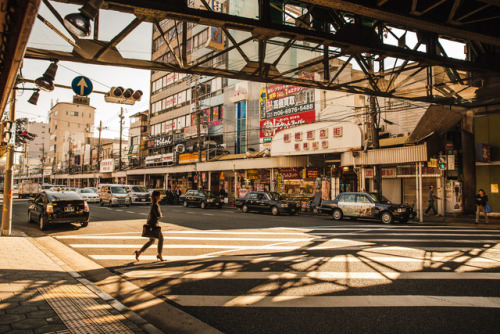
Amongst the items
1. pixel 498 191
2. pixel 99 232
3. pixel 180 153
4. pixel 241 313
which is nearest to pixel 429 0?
pixel 241 313

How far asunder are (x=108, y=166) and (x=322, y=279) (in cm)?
5340

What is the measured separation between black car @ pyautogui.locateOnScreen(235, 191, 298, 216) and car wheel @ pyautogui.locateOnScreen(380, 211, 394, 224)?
6.34 m

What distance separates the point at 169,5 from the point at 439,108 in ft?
51.6

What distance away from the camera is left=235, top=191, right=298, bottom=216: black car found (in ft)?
67.6

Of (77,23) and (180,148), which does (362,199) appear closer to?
(77,23)

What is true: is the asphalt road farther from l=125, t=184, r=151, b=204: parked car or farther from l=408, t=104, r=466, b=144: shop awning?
l=125, t=184, r=151, b=204: parked car

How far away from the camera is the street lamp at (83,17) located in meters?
5.24

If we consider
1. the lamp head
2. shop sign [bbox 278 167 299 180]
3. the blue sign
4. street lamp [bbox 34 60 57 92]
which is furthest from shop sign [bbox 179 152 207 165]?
the lamp head

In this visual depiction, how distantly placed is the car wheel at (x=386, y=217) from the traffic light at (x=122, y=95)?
1286cm

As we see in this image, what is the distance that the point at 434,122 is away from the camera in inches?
671

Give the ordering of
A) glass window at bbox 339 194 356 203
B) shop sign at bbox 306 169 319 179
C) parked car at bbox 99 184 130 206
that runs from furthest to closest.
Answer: parked car at bbox 99 184 130 206 < shop sign at bbox 306 169 319 179 < glass window at bbox 339 194 356 203

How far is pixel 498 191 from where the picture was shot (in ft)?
60.1

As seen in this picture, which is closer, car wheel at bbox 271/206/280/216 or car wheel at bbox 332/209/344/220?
car wheel at bbox 332/209/344/220

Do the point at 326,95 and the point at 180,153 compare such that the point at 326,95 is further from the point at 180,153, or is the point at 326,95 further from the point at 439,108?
the point at 180,153
